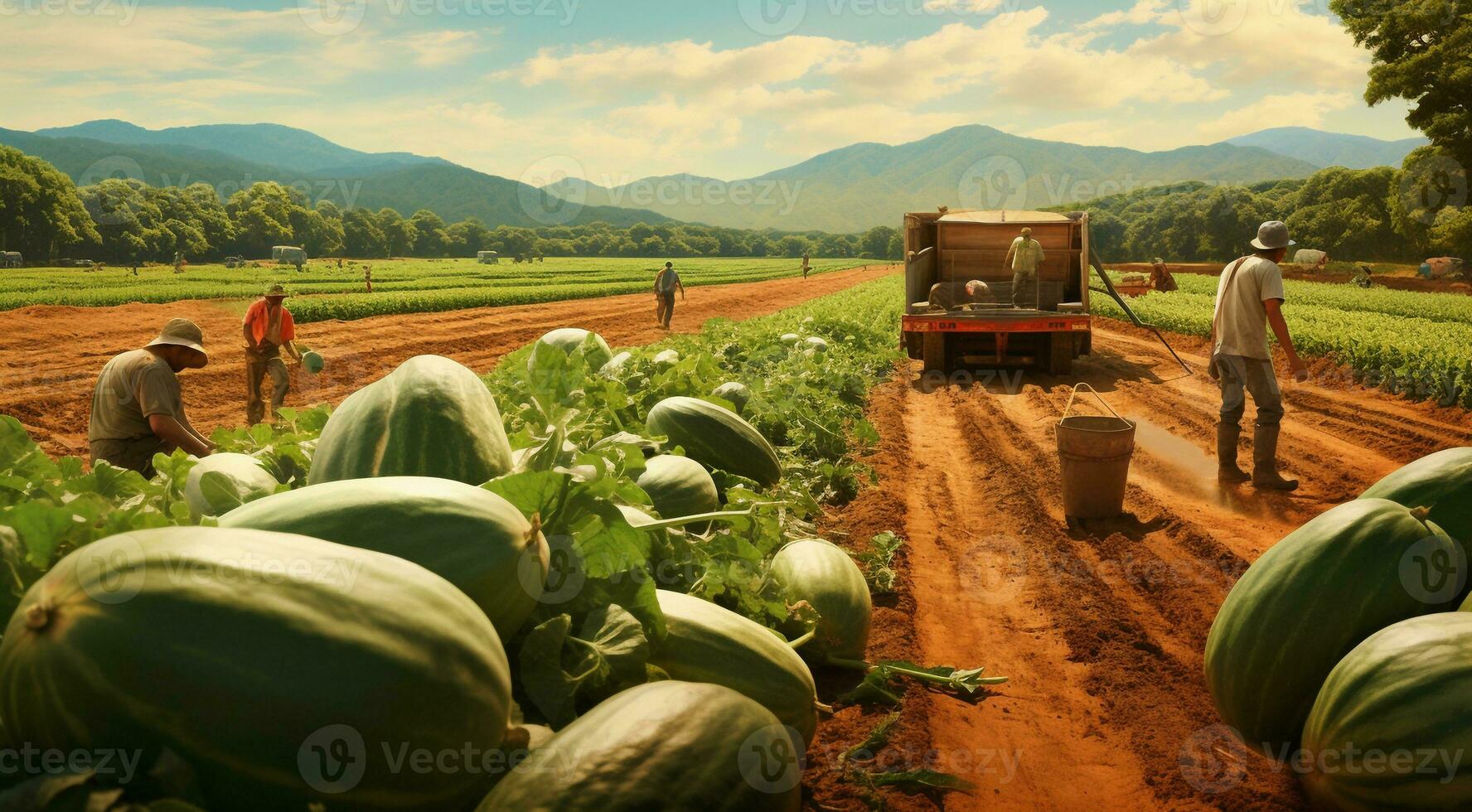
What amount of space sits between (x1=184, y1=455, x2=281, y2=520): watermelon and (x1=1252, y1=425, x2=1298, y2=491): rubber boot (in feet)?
27.5

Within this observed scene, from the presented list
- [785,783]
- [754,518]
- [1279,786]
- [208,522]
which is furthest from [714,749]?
[1279,786]

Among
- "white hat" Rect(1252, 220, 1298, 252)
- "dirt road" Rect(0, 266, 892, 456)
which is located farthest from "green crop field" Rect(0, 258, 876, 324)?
"white hat" Rect(1252, 220, 1298, 252)

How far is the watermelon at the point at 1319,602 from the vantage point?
2.76m

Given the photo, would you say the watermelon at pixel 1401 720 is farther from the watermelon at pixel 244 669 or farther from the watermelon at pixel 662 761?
the watermelon at pixel 244 669

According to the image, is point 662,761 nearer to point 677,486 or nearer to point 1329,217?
point 677,486

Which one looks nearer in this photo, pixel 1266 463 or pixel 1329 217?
pixel 1266 463

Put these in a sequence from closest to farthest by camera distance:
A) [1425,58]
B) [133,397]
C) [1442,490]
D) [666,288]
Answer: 1. [1442,490]
2. [133,397]
3. [666,288]
4. [1425,58]

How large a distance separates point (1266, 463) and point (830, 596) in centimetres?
629

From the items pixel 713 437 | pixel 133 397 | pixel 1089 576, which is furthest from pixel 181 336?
pixel 1089 576

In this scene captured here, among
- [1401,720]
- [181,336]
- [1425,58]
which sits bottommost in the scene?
[1401,720]

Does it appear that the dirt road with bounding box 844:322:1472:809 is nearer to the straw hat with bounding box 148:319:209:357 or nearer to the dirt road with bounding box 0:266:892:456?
the straw hat with bounding box 148:319:209:357

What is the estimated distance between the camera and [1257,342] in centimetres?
806

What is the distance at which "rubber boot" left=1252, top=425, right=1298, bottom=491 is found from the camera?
822cm

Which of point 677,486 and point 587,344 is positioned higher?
point 587,344
